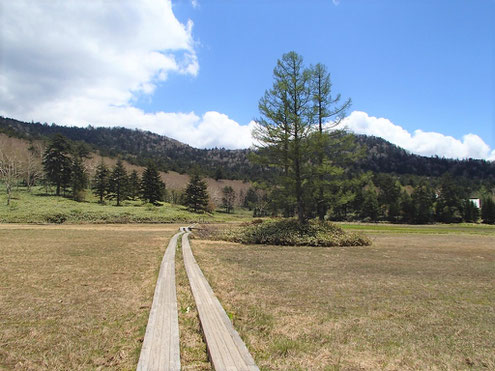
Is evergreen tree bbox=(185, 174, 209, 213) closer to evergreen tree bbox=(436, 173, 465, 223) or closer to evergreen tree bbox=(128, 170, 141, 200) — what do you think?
evergreen tree bbox=(128, 170, 141, 200)

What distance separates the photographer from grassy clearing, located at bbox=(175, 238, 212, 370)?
4020mm

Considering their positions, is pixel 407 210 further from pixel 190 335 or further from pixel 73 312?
pixel 73 312

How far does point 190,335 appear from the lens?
498 cm

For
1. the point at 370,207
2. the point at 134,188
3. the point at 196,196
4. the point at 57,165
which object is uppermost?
the point at 57,165

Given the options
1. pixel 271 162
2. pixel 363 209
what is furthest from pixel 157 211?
pixel 363 209

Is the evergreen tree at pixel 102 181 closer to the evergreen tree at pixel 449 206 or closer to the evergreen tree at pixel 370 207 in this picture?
the evergreen tree at pixel 370 207

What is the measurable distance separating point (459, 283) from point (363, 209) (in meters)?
90.6

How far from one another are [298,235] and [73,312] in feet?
56.4

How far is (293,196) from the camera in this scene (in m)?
23.4

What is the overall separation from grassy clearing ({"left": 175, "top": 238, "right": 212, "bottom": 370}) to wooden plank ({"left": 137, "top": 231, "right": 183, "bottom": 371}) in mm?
117

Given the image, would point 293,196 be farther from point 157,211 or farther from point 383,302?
point 157,211

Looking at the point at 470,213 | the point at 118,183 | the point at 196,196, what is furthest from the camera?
the point at 470,213

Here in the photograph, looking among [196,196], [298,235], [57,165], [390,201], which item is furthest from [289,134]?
[390,201]

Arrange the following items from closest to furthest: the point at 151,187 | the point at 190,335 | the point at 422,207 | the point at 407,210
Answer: the point at 190,335 → the point at 151,187 → the point at 422,207 → the point at 407,210
